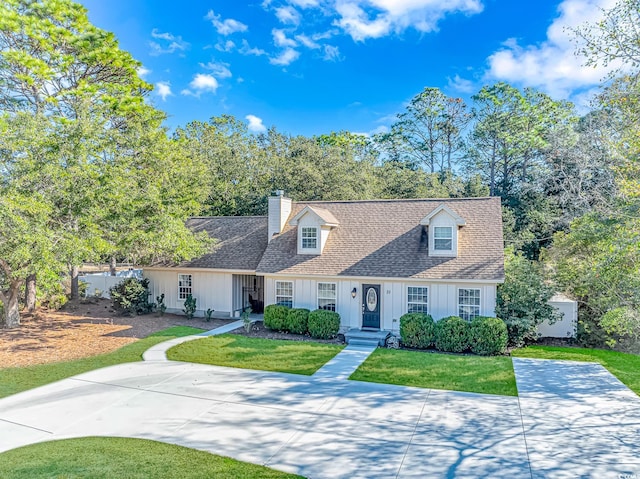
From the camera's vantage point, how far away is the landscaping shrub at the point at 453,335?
45.7 feet

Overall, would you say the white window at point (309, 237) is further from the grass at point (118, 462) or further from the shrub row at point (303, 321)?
the grass at point (118, 462)

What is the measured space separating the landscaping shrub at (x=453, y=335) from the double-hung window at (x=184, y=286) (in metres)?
12.5

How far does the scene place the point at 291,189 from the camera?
28531mm

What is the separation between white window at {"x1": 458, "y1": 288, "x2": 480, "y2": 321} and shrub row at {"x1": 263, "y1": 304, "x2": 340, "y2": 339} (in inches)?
191

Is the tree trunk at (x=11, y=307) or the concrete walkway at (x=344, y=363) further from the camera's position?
the tree trunk at (x=11, y=307)

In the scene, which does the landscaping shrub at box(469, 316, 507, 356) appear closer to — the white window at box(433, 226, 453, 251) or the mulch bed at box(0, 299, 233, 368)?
the white window at box(433, 226, 453, 251)

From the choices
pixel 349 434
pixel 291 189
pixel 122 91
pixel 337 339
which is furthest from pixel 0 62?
pixel 349 434

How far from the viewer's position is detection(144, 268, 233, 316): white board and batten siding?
766 inches

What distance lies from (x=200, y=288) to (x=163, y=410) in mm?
11306

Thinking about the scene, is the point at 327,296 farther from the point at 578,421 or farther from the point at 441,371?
the point at 578,421

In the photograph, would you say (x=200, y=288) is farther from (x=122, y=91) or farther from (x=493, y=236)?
(x=122, y=91)

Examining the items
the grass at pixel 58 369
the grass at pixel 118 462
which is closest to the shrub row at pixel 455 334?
the grass at pixel 118 462

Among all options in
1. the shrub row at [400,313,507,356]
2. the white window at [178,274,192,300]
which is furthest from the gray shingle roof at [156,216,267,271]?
the shrub row at [400,313,507,356]

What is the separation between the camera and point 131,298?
63.6 feet
